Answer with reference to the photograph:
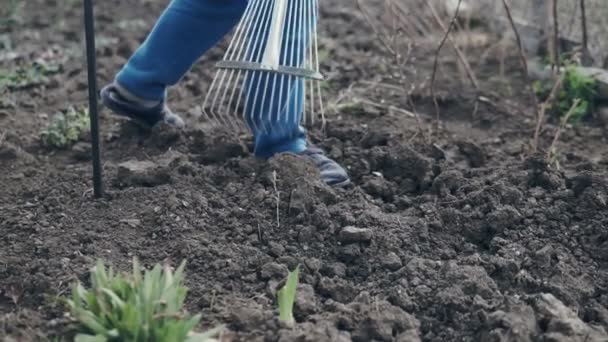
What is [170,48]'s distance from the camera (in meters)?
3.27

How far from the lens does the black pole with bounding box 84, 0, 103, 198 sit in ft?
9.17

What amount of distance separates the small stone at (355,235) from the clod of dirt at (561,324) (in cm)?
51

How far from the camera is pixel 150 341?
7.34ft

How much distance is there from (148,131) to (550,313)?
166 cm

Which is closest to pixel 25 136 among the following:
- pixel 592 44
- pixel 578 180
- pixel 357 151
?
pixel 357 151

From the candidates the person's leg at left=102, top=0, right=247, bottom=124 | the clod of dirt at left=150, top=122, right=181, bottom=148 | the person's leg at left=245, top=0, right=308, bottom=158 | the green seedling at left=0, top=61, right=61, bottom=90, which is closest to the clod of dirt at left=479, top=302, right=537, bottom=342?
the person's leg at left=245, top=0, right=308, bottom=158

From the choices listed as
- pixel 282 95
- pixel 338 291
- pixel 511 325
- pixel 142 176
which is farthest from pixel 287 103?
pixel 511 325

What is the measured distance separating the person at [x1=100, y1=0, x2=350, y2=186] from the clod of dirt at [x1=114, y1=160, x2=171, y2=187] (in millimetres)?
307

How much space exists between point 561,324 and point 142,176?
53.5 inches

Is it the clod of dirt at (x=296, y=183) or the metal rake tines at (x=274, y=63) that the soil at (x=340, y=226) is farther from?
the metal rake tines at (x=274, y=63)

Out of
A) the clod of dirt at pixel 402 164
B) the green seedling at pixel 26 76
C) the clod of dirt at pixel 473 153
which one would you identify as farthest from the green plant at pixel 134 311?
the green seedling at pixel 26 76

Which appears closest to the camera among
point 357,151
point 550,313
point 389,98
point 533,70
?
point 550,313

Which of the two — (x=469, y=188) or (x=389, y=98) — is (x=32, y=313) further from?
(x=389, y=98)

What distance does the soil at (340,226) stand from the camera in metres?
2.47
